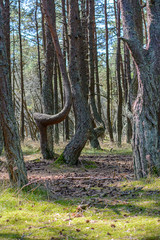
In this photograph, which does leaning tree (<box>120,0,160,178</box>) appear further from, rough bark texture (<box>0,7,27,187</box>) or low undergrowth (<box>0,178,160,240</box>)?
rough bark texture (<box>0,7,27,187</box>)

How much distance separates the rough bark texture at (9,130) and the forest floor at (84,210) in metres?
0.32

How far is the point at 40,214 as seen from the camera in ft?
14.7

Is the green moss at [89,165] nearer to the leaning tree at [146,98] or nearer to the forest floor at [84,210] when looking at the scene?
the forest floor at [84,210]

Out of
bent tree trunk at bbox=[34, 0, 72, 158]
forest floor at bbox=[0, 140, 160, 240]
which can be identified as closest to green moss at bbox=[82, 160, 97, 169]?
bent tree trunk at bbox=[34, 0, 72, 158]

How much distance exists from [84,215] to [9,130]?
6.91 ft

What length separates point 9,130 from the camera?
543cm

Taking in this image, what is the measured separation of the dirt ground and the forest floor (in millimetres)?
19

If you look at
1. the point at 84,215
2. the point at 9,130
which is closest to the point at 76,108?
the point at 9,130

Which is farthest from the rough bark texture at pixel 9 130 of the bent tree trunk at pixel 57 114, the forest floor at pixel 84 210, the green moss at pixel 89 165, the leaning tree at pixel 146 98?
the green moss at pixel 89 165

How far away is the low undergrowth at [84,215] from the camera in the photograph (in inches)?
145

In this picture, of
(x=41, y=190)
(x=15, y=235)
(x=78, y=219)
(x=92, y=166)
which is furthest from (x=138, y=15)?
(x=15, y=235)

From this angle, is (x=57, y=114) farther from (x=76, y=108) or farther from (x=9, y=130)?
(x=9, y=130)

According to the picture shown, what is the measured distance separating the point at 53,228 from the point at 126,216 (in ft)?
3.64

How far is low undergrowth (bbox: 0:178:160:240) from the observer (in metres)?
3.68
